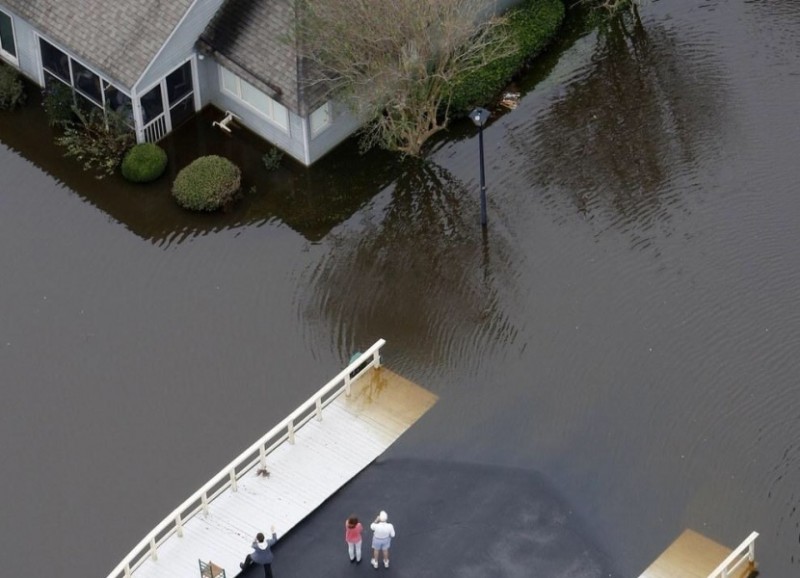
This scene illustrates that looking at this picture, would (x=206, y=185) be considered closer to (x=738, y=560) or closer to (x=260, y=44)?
(x=260, y=44)

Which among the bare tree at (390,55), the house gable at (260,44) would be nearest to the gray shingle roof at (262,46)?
the house gable at (260,44)

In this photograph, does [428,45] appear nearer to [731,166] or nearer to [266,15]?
[266,15]

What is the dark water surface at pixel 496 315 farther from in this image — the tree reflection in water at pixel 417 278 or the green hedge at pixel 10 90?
the green hedge at pixel 10 90

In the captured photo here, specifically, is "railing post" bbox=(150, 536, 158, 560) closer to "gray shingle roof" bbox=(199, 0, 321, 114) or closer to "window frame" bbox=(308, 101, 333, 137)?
"gray shingle roof" bbox=(199, 0, 321, 114)

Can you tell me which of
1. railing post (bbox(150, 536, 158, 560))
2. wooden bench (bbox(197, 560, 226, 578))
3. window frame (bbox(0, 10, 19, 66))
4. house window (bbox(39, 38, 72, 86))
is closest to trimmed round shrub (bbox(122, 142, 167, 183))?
house window (bbox(39, 38, 72, 86))

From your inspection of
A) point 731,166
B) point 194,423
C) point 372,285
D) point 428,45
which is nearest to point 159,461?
point 194,423
